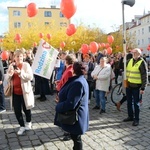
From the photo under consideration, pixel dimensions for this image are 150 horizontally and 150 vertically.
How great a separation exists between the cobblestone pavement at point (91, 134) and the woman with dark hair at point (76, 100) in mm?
1043

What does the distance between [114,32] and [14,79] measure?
4730 centimetres

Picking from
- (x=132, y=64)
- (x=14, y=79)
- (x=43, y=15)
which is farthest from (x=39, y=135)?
(x=43, y=15)

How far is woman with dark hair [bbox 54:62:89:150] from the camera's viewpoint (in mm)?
3279

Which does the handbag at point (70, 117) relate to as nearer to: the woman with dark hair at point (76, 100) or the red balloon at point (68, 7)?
the woman with dark hair at point (76, 100)

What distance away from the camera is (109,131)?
17.4 feet

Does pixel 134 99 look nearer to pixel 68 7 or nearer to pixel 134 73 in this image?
pixel 134 73

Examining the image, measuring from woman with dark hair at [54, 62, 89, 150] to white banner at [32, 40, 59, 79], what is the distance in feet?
10.5

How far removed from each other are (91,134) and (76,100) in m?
2.09

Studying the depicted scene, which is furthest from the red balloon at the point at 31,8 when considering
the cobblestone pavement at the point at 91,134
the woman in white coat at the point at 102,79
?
the cobblestone pavement at the point at 91,134

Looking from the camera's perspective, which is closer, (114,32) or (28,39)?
(28,39)

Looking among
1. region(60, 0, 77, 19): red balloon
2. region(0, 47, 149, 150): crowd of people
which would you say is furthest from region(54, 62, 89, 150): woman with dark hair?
region(60, 0, 77, 19): red balloon

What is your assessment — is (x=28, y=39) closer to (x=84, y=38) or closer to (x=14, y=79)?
(x=84, y=38)

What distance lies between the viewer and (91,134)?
5.11 metres

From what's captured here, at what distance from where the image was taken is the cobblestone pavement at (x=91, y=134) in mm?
4484
